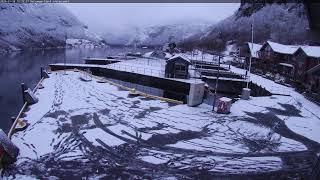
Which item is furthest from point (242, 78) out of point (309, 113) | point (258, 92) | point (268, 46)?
point (309, 113)

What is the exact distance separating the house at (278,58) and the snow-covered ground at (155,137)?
83.8ft

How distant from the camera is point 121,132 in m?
18.2

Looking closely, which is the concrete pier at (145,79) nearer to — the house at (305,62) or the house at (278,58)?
the house at (305,62)

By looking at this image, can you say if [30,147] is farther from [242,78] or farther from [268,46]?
[268,46]

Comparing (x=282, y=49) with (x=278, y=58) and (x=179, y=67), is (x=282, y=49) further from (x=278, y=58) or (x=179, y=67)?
(x=179, y=67)

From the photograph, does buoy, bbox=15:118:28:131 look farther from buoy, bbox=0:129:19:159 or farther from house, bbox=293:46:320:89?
house, bbox=293:46:320:89

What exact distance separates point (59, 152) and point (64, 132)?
303cm

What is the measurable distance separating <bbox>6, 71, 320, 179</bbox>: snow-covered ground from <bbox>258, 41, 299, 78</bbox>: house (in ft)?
83.8

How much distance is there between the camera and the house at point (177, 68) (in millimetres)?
42375

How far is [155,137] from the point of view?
17.5 meters

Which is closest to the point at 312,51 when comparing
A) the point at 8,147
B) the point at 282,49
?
the point at 282,49

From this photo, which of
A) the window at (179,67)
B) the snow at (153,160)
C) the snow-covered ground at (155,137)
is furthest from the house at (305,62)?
the snow at (153,160)

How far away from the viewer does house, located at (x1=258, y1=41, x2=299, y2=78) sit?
166 feet

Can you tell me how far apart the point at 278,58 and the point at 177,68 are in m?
23.0
